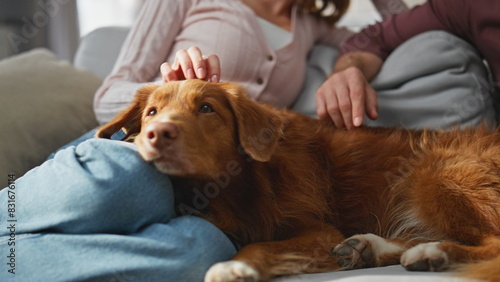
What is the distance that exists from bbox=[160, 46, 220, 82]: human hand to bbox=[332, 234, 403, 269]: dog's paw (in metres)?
0.65

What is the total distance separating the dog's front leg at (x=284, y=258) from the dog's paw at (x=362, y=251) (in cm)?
3

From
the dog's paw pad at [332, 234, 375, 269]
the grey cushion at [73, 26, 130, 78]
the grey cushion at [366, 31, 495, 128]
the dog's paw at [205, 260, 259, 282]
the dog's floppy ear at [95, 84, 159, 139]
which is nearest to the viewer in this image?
the dog's paw at [205, 260, 259, 282]

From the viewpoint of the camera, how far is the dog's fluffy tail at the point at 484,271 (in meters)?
1.18

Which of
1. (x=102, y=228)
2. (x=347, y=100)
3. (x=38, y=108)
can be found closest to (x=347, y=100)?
(x=347, y=100)

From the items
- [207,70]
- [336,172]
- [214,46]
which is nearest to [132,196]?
[207,70]

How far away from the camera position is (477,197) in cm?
149

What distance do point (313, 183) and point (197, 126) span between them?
452 mm

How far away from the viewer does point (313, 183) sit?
5.18ft

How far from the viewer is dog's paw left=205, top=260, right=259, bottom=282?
3.70 feet

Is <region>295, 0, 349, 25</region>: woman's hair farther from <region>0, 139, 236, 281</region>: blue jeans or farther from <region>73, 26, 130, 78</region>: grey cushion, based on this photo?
<region>0, 139, 236, 281</region>: blue jeans

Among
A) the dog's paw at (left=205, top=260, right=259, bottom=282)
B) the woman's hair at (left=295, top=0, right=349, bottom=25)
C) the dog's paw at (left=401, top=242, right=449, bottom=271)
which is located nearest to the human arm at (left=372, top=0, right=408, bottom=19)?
the woman's hair at (left=295, top=0, right=349, bottom=25)

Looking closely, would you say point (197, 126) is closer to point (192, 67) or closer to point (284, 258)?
point (192, 67)

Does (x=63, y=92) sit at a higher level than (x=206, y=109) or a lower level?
lower

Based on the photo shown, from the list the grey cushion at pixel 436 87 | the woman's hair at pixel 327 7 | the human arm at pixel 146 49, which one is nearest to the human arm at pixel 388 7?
the woman's hair at pixel 327 7
